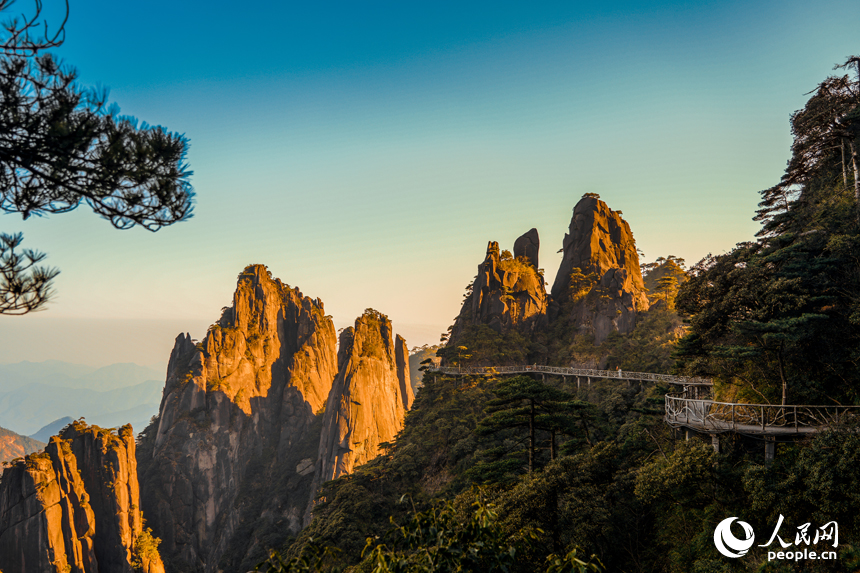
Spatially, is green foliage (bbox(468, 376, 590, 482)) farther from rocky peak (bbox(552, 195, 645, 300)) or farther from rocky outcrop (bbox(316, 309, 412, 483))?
rocky outcrop (bbox(316, 309, 412, 483))

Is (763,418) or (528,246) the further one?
(528,246)

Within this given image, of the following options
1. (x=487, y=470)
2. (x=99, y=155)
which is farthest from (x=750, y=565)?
(x=99, y=155)

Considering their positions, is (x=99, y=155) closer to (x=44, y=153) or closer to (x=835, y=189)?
(x=44, y=153)

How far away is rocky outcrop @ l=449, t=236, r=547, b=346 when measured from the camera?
5000 cm

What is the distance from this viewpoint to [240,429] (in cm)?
7006

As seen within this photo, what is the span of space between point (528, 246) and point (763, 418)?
149ft

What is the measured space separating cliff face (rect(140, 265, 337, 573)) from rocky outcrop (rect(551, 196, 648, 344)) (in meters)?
44.6

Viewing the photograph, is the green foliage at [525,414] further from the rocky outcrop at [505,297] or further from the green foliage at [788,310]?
the rocky outcrop at [505,297]

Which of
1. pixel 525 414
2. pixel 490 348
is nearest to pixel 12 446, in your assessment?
pixel 490 348

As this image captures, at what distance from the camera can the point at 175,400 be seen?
6700 cm

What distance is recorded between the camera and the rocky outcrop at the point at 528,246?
5669cm

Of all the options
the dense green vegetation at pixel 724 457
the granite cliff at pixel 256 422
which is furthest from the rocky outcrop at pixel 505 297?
the dense green vegetation at pixel 724 457

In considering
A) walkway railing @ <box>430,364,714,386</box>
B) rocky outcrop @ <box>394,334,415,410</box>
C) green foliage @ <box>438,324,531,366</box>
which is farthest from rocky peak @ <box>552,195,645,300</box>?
rocky outcrop @ <box>394,334,415,410</box>

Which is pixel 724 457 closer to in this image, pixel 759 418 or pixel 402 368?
pixel 759 418
